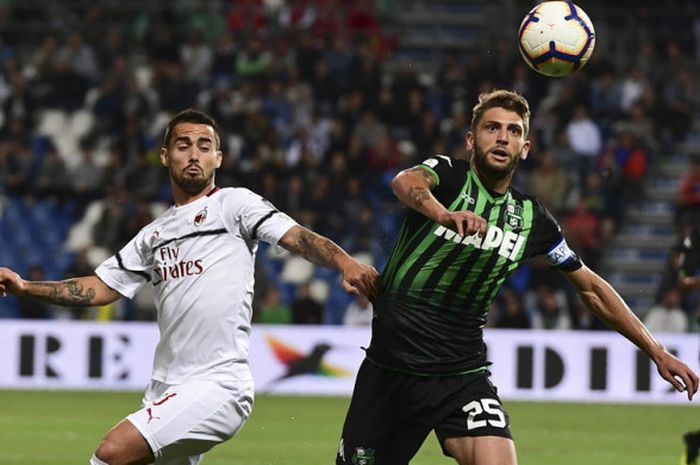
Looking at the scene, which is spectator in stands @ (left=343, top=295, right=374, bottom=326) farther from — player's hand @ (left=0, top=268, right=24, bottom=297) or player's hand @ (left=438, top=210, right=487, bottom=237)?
player's hand @ (left=438, top=210, right=487, bottom=237)

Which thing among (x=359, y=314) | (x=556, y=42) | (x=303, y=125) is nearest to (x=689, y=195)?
(x=359, y=314)

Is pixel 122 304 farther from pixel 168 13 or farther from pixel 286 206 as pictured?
pixel 168 13

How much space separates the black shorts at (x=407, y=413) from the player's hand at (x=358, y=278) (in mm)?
843

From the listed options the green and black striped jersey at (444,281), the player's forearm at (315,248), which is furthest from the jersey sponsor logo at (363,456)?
the player's forearm at (315,248)

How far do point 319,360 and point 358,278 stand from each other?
35.8ft

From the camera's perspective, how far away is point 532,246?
6.39 metres

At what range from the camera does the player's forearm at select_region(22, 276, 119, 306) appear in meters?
6.38

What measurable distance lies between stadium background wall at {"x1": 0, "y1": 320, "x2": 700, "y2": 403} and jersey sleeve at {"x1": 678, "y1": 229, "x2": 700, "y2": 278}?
5.95 m

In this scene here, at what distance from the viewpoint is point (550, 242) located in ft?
21.2

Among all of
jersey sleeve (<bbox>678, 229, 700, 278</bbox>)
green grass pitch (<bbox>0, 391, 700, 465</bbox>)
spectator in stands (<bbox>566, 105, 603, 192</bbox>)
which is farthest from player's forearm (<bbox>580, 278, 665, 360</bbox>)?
spectator in stands (<bbox>566, 105, 603, 192</bbox>)

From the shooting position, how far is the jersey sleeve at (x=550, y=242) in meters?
6.43

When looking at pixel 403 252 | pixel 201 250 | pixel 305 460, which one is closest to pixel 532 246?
pixel 403 252

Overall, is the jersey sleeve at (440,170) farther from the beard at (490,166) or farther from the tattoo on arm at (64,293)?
the tattoo on arm at (64,293)

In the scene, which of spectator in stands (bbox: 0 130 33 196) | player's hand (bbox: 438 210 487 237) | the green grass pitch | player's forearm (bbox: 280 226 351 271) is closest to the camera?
player's hand (bbox: 438 210 487 237)
